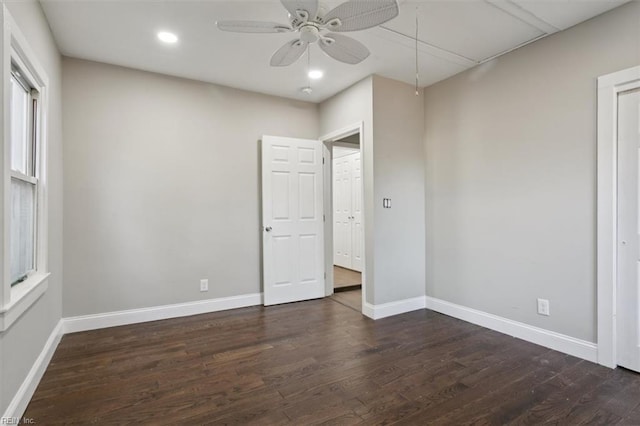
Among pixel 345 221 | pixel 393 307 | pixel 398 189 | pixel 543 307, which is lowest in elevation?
pixel 393 307

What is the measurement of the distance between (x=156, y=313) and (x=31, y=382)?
146 centimetres

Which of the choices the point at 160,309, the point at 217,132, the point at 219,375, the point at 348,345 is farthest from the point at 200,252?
the point at 348,345

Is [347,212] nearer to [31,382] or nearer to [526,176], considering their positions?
[526,176]

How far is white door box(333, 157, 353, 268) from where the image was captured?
657cm

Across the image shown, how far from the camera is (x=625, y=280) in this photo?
7.73 ft

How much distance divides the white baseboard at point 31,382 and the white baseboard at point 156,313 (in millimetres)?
348

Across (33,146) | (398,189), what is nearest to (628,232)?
(398,189)

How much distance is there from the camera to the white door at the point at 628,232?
7.52ft

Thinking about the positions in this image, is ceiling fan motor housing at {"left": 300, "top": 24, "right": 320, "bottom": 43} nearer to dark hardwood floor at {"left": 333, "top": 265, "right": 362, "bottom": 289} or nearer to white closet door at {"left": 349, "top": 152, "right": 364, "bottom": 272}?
dark hardwood floor at {"left": 333, "top": 265, "right": 362, "bottom": 289}

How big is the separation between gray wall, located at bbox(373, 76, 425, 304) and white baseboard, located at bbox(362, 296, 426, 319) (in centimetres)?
5

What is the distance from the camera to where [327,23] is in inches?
75.5

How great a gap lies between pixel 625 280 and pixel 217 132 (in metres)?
4.01

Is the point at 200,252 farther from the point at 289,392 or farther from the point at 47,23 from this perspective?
the point at 47,23

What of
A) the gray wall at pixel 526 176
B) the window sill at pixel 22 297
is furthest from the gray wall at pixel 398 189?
the window sill at pixel 22 297
